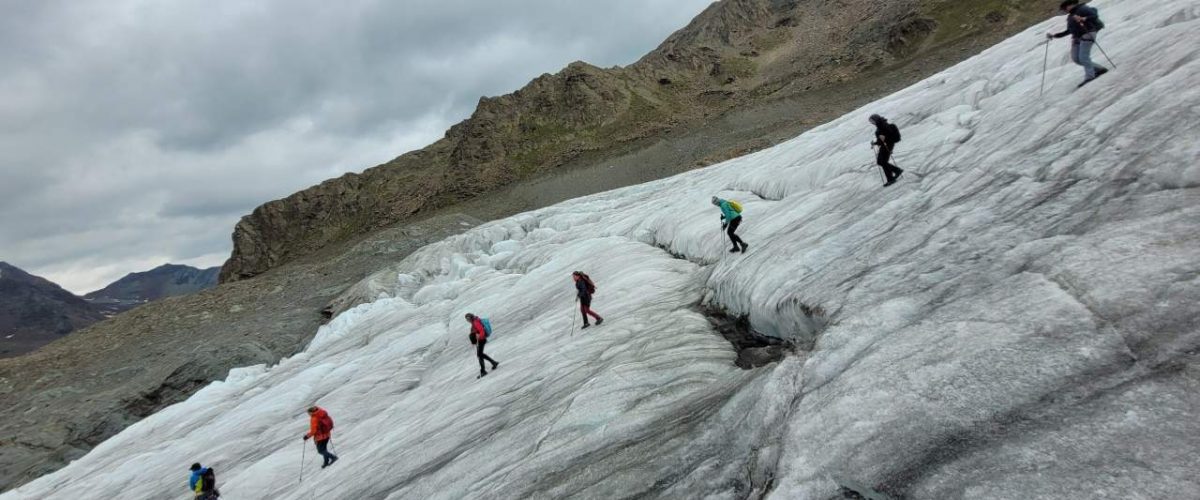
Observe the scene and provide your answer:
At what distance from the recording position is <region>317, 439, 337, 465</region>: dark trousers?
16.0 meters

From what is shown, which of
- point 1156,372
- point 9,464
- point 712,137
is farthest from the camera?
point 712,137

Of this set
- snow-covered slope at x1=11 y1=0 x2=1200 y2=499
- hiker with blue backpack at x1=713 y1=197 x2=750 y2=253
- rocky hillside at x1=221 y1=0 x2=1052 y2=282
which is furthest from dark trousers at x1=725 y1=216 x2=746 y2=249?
rocky hillside at x1=221 y1=0 x2=1052 y2=282

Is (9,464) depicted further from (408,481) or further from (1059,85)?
(1059,85)

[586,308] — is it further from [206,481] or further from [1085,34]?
[1085,34]

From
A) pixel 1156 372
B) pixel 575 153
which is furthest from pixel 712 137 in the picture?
pixel 1156 372

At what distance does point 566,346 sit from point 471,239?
40.9 m

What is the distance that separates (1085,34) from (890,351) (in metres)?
11.1

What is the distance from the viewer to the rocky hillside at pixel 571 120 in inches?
5017

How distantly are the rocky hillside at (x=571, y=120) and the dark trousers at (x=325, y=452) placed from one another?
115m

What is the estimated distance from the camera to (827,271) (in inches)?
489

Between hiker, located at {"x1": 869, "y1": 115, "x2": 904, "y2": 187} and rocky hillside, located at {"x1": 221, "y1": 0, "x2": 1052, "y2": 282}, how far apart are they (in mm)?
112051

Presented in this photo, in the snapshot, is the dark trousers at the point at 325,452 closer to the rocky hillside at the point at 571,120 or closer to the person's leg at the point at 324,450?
the person's leg at the point at 324,450

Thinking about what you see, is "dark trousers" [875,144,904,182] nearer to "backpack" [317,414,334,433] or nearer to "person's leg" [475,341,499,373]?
"person's leg" [475,341,499,373]

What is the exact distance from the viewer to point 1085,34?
13016 millimetres
